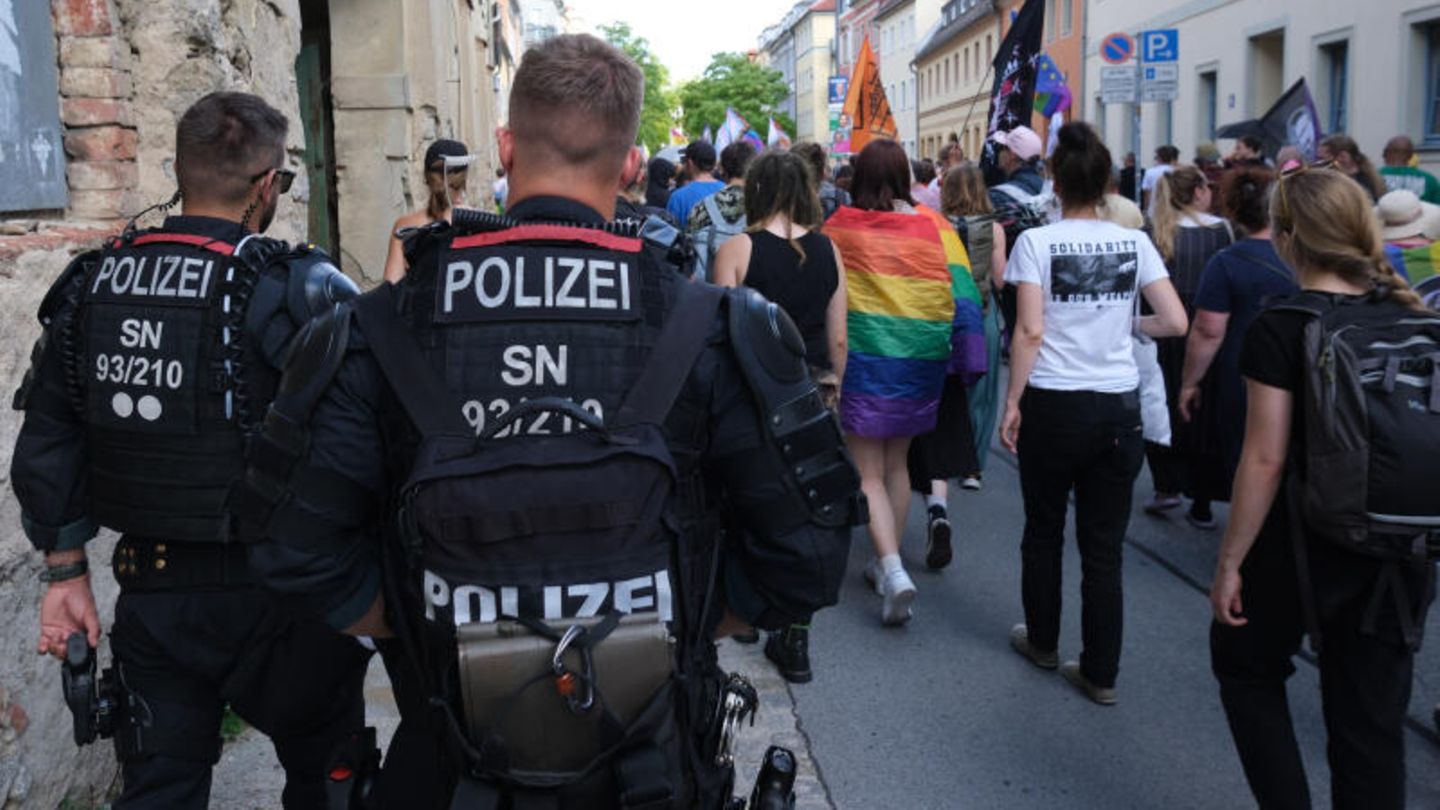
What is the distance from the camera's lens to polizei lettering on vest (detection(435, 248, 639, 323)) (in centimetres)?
194

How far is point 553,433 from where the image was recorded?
1.91m

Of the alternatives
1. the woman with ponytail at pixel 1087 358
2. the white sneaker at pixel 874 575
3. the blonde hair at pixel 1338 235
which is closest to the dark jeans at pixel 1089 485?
the woman with ponytail at pixel 1087 358

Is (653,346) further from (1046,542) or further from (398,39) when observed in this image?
(398,39)

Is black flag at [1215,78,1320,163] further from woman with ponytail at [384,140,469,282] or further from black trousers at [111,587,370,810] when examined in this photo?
black trousers at [111,587,370,810]

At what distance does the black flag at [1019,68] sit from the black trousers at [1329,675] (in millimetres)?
9095

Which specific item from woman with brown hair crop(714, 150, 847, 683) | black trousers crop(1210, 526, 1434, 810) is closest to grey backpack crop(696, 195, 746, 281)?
woman with brown hair crop(714, 150, 847, 683)

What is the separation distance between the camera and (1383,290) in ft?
10.1

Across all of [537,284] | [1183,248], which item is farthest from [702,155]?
[537,284]

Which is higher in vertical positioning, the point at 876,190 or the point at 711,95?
the point at 711,95

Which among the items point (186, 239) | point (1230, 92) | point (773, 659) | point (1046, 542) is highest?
point (1230, 92)

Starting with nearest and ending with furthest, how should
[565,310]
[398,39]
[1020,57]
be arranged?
1. [565,310]
2. [398,39]
3. [1020,57]

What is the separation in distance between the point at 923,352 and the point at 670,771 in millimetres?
3790

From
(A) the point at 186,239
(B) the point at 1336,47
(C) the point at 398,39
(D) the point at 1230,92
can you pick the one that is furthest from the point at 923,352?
(D) the point at 1230,92

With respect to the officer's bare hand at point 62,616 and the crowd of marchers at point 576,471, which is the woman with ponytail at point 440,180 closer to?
the crowd of marchers at point 576,471
